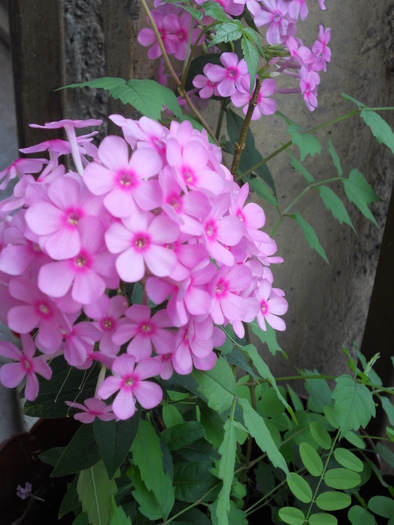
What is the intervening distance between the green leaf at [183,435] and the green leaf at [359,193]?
565 mm

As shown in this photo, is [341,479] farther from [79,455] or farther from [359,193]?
[359,193]

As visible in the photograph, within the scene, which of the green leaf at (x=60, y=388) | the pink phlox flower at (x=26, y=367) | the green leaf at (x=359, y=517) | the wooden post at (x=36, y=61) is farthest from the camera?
the wooden post at (x=36, y=61)

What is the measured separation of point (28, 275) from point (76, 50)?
0.76 metres

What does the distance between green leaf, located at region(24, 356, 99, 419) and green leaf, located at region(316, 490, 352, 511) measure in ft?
1.42

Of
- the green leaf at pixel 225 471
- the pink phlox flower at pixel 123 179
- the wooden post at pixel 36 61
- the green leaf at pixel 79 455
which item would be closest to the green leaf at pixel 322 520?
the green leaf at pixel 225 471

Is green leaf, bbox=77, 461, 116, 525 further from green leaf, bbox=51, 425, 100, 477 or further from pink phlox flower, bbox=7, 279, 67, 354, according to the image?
pink phlox flower, bbox=7, 279, 67, 354

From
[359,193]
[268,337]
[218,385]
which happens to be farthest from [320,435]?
[359,193]

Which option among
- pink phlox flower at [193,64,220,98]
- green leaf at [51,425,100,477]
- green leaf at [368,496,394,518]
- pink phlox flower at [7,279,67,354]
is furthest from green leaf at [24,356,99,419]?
green leaf at [368,496,394,518]

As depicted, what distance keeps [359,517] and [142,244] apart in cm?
71

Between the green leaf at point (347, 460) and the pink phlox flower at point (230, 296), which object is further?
the green leaf at point (347, 460)

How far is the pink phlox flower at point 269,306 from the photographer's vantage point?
0.65 metres

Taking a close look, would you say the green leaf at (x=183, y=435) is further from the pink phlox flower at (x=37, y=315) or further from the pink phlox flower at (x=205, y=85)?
the pink phlox flower at (x=205, y=85)

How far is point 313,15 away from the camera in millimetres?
1121

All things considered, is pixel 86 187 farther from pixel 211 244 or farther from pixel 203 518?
pixel 203 518
